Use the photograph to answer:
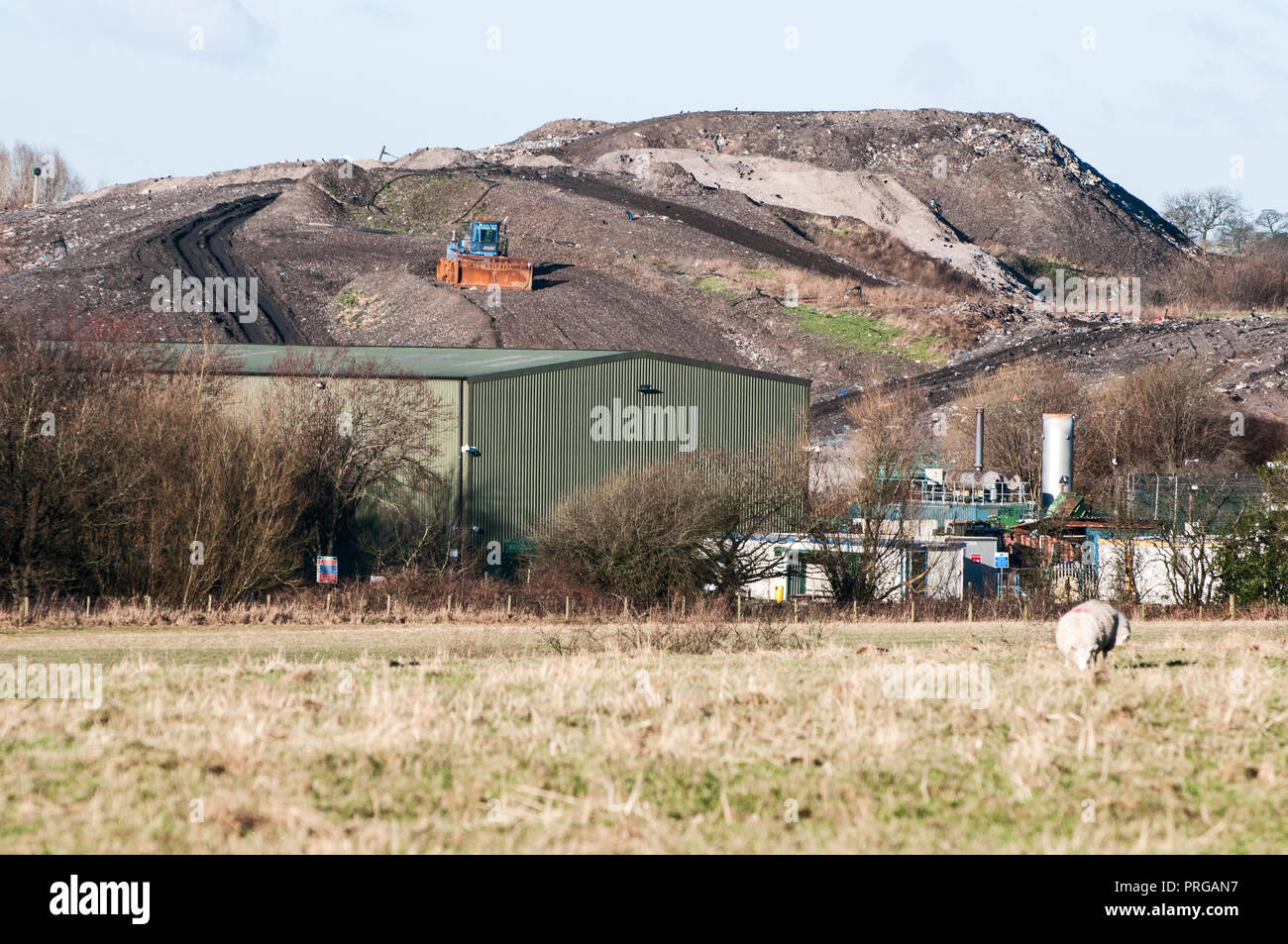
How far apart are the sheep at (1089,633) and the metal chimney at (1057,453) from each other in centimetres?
3795

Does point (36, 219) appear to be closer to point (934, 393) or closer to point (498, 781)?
point (934, 393)

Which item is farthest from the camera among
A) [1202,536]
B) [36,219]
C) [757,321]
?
[36,219]

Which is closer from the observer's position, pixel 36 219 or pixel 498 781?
pixel 498 781

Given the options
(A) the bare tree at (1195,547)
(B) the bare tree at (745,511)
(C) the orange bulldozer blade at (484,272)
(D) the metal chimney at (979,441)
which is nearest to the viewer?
(B) the bare tree at (745,511)

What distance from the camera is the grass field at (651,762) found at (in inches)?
389

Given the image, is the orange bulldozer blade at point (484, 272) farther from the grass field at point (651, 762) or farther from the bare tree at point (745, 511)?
the grass field at point (651, 762)

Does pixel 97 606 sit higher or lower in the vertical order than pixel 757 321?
lower

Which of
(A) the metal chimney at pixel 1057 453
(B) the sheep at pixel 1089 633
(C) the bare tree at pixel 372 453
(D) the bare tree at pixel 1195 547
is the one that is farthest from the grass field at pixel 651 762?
(A) the metal chimney at pixel 1057 453

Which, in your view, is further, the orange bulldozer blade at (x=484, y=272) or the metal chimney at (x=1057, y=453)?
the orange bulldozer blade at (x=484, y=272)

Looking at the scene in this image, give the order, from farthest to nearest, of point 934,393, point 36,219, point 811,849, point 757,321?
point 36,219 → point 757,321 → point 934,393 → point 811,849
